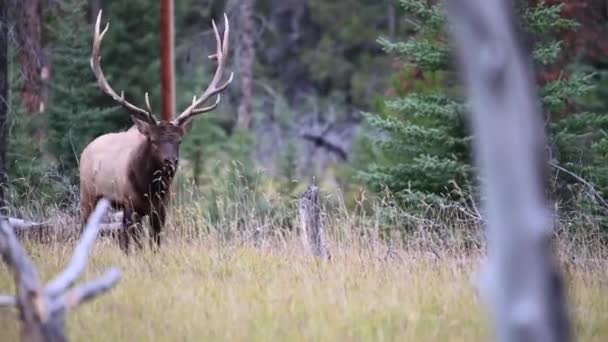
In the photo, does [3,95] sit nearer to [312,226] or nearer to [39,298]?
[312,226]

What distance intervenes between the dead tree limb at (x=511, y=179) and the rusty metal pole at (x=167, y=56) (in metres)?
12.1

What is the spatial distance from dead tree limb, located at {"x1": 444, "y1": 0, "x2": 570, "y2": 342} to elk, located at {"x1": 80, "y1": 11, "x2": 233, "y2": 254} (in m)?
6.64

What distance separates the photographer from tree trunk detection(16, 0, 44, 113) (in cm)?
1670

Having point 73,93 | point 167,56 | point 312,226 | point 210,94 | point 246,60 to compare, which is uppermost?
point 167,56

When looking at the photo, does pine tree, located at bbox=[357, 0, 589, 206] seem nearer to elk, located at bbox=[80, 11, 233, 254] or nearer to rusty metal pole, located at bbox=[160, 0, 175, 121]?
elk, located at bbox=[80, 11, 233, 254]

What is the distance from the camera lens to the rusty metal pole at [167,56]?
1572 cm

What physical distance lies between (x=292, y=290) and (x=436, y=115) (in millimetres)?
5367

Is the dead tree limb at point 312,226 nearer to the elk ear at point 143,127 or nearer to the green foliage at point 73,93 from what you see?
the elk ear at point 143,127

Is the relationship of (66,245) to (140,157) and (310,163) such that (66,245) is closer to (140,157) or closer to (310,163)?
(140,157)

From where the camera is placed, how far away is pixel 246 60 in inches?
1037

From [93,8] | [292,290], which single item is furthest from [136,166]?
[93,8]

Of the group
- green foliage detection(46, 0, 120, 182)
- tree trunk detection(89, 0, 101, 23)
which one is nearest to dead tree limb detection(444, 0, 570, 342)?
green foliage detection(46, 0, 120, 182)

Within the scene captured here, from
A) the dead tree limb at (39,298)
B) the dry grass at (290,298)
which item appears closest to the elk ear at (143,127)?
the dry grass at (290,298)

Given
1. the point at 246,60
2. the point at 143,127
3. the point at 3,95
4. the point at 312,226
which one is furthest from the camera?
the point at 246,60
